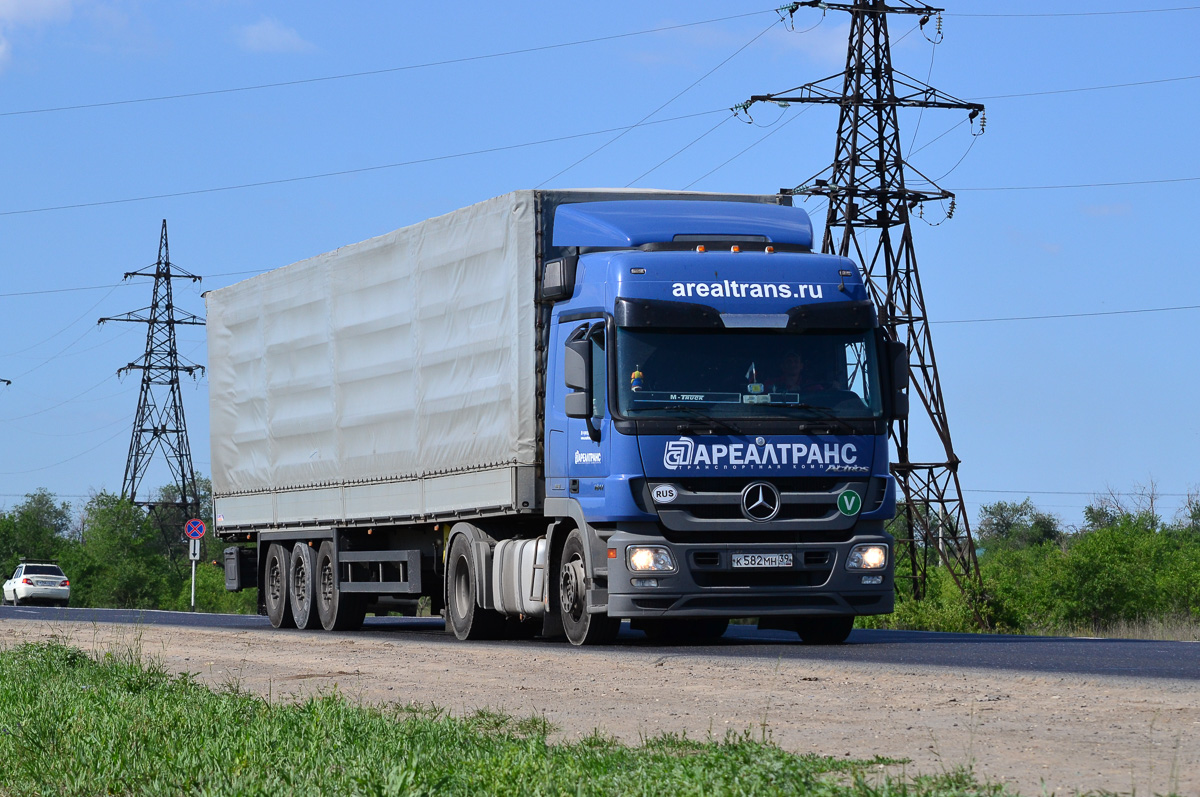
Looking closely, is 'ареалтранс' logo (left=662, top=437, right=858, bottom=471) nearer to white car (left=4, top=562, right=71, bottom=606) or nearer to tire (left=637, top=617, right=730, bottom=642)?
tire (left=637, top=617, right=730, bottom=642)

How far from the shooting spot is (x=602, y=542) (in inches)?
593

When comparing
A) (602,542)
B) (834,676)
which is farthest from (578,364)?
(834,676)

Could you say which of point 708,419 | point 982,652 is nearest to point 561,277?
point 708,419

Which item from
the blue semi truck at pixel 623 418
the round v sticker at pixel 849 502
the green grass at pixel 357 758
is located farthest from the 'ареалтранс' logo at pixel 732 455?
the green grass at pixel 357 758

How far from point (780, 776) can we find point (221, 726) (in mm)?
3558

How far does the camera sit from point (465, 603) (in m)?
18.1

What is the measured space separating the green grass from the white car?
159ft

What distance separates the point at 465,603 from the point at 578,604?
2672 millimetres

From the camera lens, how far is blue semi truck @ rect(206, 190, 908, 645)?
14836 mm

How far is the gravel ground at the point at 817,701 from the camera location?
7004 mm

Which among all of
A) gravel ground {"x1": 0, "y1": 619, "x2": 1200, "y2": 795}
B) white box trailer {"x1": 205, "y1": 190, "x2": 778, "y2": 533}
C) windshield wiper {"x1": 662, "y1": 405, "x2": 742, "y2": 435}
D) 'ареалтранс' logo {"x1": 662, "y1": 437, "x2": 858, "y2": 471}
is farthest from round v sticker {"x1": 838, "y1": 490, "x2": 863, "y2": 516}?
white box trailer {"x1": 205, "y1": 190, "x2": 778, "y2": 533}

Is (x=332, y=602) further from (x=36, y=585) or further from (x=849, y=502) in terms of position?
(x=36, y=585)

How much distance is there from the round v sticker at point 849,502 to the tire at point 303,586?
344 inches

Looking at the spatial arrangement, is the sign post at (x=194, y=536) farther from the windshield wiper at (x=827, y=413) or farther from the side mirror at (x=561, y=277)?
the windshield wiper at (x=827, y=413)
